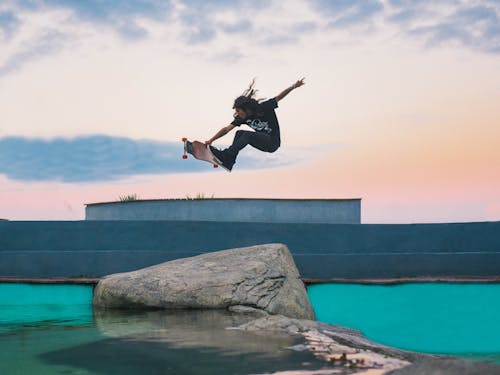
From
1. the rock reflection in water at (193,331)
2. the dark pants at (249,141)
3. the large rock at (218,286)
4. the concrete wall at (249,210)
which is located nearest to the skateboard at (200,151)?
the dark pants at (249,141)

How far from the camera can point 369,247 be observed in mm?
14062

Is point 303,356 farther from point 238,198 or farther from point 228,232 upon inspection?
point 238,198

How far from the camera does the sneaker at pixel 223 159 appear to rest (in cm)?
1447

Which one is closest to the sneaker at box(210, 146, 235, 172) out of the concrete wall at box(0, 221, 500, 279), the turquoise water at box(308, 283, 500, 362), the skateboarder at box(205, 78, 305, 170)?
the skateboarder at box(205, 78, 305, 170)

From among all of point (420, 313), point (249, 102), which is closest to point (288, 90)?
point (249, 102)

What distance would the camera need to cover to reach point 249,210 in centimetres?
1678

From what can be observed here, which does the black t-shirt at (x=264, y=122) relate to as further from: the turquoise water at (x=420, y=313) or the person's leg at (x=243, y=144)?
the turquoise water at (x=420, y=313)

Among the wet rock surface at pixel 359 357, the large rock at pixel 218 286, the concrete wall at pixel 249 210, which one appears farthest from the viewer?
the concrete wall at pixel 249 210

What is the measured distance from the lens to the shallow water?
490 centimetres

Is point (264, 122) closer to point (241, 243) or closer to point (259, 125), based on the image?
point (259, 125)

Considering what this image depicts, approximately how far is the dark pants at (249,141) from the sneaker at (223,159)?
86 mm

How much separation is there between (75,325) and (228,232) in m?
6.09

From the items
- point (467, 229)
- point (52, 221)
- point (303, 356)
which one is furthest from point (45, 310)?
point (467, 229)

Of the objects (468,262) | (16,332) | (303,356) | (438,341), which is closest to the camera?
(303,356)
